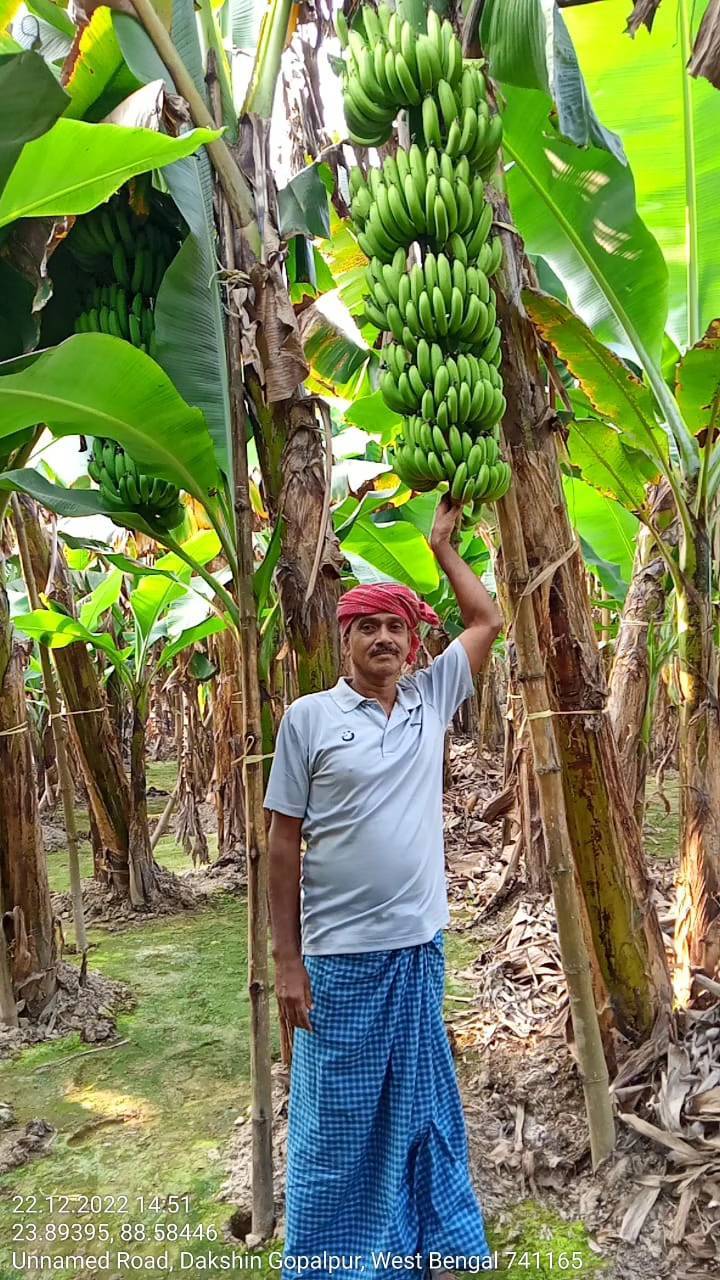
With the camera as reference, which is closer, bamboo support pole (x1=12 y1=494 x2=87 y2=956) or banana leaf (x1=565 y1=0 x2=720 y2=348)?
banana leaf (x1=565 y1=0 x2=720 y2=348)

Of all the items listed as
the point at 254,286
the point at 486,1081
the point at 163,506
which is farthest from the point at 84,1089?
the point at 254,286

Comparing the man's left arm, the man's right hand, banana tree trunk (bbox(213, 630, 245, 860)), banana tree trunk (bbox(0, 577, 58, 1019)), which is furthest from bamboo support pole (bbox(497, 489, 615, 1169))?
banana tree trunk (bbox(213, 630, 245, 860))

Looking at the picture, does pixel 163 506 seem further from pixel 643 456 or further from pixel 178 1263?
pixel 178 1263

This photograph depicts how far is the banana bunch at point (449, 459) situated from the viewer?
4.85 ft

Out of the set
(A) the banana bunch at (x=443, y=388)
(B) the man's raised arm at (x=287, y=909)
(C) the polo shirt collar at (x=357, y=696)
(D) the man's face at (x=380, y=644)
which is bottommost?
(B) the man's raised arm at (x=287, y=909)

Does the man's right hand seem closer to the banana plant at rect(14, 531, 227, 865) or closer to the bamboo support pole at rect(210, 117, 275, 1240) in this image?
the bamboo support pole at rect(210, 117, 275, 1240)

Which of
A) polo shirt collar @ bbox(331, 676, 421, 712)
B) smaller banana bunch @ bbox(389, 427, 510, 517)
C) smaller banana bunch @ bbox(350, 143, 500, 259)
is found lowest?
polo shirt collar @ bbox(331, 676, 421, 712)

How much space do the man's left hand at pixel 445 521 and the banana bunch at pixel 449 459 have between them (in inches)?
1.7

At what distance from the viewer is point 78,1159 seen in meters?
2.45

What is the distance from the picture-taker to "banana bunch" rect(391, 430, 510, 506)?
1.48 m

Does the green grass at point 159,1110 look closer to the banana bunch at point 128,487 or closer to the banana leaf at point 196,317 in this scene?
the banana bunch at point 128,487

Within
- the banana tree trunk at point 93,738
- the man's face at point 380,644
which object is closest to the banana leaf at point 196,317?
the man's face at point 380,644

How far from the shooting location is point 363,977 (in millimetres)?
1762

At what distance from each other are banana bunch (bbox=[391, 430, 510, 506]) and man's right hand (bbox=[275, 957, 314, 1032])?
1.09m
